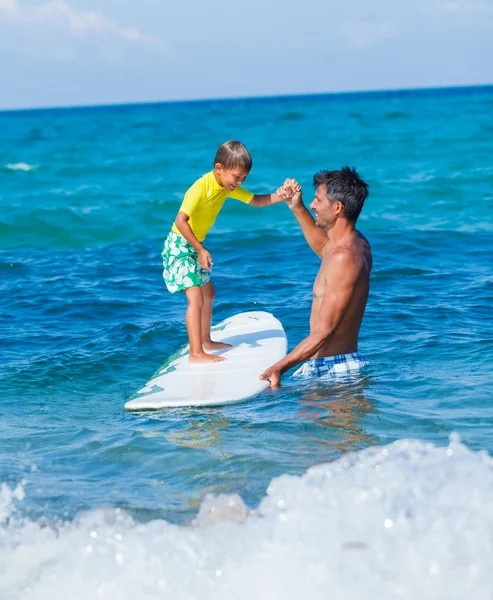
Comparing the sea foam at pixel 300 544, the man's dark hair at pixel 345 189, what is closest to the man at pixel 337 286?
the man's dark hair at pixel 345 189

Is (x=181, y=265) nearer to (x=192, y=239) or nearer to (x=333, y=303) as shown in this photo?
(x=192, y=239)

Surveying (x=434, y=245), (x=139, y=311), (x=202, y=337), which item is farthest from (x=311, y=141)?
(x=202, y=337)

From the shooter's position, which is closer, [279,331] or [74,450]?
[74,450]

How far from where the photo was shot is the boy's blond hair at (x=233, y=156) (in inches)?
229

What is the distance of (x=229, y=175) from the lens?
5930mm

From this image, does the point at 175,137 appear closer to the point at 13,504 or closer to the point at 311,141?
the point at 311,141

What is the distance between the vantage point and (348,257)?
535cm

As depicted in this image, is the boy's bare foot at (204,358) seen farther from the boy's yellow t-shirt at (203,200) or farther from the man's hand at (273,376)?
the boy's yellow t-shirt at (203,200)

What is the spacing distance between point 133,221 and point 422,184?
23.9ft

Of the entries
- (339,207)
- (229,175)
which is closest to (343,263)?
(339,207)

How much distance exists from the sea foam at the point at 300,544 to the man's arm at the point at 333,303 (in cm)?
118

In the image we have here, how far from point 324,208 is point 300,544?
248cm

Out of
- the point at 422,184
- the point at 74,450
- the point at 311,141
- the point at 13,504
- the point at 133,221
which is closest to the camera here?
the point at 13,504

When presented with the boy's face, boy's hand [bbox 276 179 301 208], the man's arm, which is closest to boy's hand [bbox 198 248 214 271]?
the boy's face
